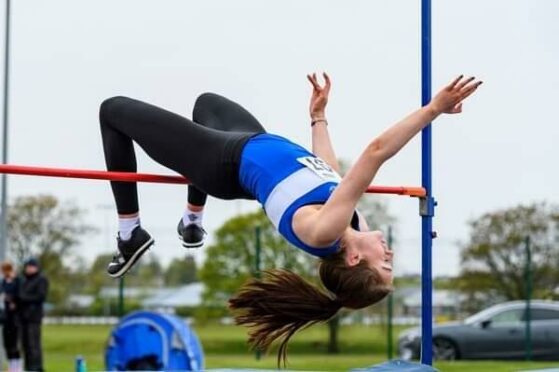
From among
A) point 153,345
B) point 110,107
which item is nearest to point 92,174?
point 110,107

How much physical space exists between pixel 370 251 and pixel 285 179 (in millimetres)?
420

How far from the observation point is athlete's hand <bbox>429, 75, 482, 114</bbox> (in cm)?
468

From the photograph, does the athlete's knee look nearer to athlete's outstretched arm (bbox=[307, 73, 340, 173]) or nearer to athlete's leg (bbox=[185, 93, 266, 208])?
athlete's leg (bbox=[185, 93, 266, 208])

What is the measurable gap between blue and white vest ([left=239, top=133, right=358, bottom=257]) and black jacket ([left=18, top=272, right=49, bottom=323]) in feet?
21.6

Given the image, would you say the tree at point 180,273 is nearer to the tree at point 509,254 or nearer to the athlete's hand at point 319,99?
the tree at point 509,254

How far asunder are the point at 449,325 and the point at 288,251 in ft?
8.88

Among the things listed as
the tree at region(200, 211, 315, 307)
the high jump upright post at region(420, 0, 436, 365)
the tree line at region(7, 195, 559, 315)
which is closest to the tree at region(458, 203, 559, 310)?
the tree line at region(7, 195, 559, 315)

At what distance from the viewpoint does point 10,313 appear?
37.9ft

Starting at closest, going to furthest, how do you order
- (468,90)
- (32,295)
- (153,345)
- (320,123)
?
(468,90) < (320,123) < (153,345) < (32,295)

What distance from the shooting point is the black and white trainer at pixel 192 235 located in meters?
5.64

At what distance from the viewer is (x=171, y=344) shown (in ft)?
31.8

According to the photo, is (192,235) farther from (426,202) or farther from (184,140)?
(426,202)

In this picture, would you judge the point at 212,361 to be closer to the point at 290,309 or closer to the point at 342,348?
the point at 342,348

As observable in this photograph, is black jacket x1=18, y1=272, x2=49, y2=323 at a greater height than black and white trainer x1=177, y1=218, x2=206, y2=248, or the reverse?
black and white trainer x1=177, y1=218, x2=206, y2=248
